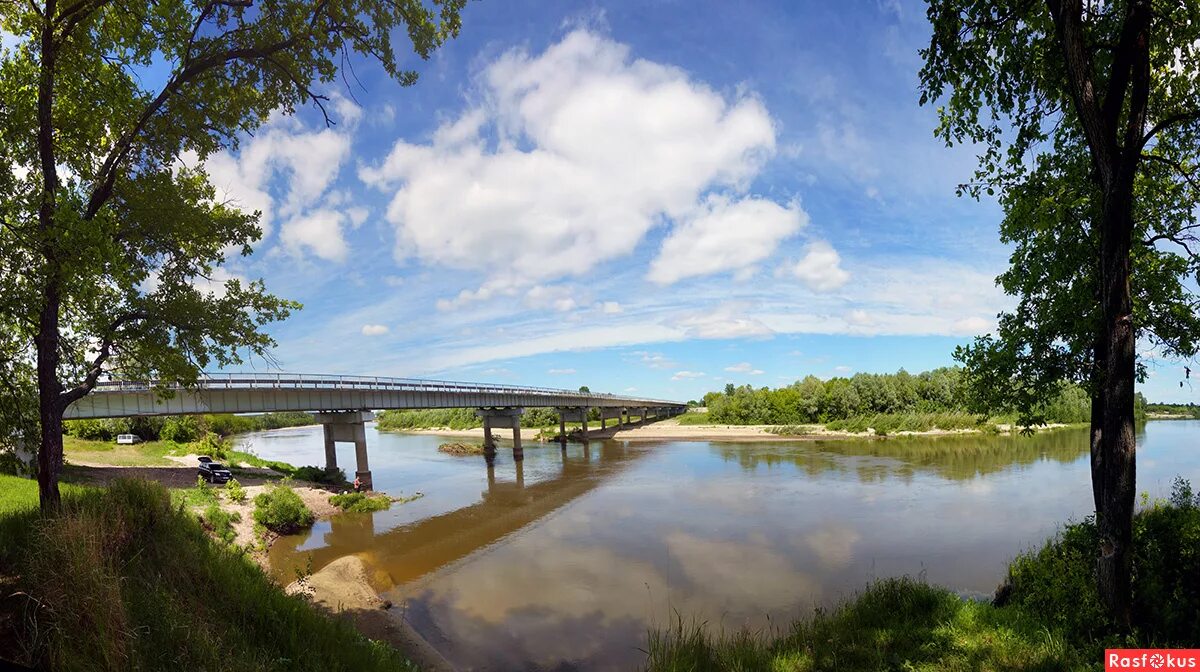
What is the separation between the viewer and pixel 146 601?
21.4 feet

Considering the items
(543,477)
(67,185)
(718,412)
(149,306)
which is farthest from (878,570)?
(718,412)

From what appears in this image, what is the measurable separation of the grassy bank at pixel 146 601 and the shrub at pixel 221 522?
13.4m

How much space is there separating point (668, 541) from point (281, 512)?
1829 centimetres

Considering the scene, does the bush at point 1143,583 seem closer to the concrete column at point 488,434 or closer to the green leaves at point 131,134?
the green leaves at point 131,134

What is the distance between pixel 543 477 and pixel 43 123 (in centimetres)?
4200

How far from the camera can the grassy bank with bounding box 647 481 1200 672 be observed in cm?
819

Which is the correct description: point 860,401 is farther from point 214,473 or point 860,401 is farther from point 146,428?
point 146,428

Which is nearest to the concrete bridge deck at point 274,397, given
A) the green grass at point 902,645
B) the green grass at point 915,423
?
the green grass at point 902,645

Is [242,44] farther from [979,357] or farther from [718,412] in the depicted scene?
[718,412]

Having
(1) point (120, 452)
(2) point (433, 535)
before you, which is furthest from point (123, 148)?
(1) point (120, 452)

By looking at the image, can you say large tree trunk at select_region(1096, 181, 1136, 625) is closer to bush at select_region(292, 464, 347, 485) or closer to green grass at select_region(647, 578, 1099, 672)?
green grass at select_region(647, 578, 1099, 672)

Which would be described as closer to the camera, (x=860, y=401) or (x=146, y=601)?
(x=146, y=601)

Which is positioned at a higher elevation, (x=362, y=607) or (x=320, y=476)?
(x=362, y=607)

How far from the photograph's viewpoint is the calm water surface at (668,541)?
15438 mm
